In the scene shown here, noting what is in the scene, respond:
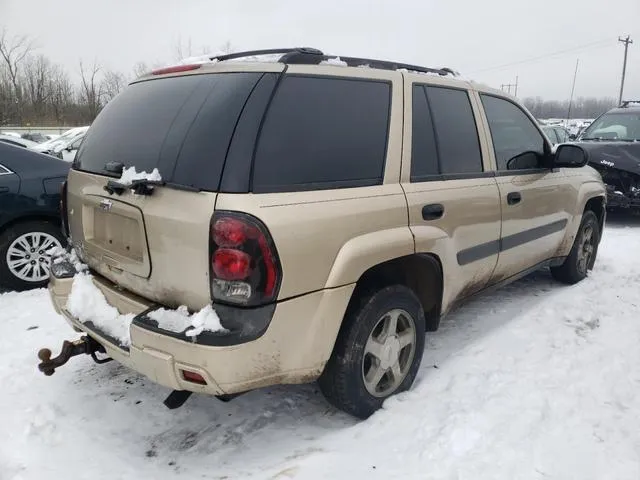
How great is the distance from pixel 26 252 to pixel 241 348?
3768 mm

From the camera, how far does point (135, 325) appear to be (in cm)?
231

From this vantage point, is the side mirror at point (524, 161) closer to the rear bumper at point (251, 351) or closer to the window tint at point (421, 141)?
the window tint at point (421, 141)

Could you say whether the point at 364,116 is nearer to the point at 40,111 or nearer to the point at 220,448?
the point at 220,448

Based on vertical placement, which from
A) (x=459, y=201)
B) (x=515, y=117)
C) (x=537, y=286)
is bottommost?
(x=537, y=286)

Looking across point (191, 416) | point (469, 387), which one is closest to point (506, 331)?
point (469, 387)

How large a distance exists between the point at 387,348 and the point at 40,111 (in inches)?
2141

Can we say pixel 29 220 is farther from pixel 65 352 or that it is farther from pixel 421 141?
pixel 421 141

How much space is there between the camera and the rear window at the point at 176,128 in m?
2.29

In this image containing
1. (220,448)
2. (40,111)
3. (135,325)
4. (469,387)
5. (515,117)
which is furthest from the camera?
(40,111)

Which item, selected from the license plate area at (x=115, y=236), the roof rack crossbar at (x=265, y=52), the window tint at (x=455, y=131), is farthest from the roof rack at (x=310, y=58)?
the license plate area at (x=115, y=236)

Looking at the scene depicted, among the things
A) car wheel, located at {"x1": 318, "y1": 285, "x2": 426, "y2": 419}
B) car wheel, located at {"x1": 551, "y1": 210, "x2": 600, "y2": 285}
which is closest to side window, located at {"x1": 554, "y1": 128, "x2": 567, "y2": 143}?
car wheel, located at {"x1": 551, "y1": 210, "x2": 600, "y2": 285}

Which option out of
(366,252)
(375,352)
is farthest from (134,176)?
(375,352)

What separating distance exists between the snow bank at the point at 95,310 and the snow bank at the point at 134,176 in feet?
2.12

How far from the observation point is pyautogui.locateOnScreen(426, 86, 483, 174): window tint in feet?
10.5
